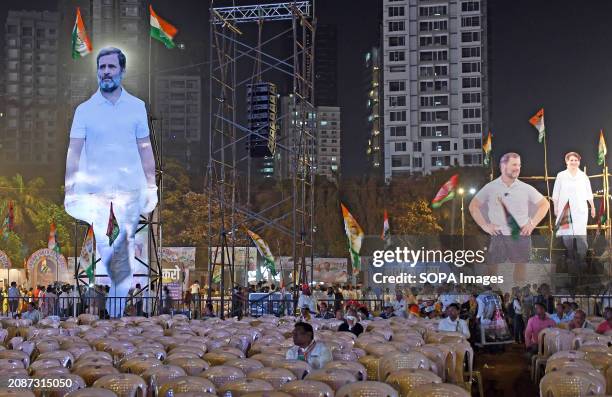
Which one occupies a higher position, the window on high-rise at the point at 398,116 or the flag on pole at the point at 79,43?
the window on high-rise at the point at 398,116

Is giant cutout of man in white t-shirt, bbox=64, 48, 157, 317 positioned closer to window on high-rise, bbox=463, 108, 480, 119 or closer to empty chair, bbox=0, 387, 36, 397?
empty chair, bbox=0, 387, 36, 397

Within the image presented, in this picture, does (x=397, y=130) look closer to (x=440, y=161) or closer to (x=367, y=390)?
(x=440, y=161)

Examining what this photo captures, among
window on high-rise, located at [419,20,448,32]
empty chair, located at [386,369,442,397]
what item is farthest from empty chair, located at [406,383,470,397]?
window on high-rise, located at [419,20,448,32]

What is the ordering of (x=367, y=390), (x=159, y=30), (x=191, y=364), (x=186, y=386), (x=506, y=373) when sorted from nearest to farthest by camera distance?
1. (x=367, y=390)
2. (x=186, y=386)
3. (x=191, y=364)
4. (x=506, y=373)
5. (x=159, y=30)

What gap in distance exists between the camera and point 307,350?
8547 mm

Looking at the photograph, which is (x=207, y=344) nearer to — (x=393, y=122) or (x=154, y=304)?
(x=154, y=304)

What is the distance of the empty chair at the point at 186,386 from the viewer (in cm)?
686

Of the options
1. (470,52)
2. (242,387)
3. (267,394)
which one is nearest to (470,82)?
(470,52)

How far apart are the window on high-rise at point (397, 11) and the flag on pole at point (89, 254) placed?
154 ft

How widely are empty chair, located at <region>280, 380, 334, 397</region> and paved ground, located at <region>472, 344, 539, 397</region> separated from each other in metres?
5.33

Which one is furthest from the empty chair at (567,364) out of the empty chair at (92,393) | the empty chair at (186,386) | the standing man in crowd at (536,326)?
the standing man in crowd at (536,326)

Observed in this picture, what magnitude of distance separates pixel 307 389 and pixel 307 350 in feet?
6.13

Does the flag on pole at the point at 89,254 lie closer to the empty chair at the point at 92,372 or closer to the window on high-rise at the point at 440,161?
the empty chair at the point at 92,372

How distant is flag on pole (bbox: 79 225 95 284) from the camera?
23.1 m
